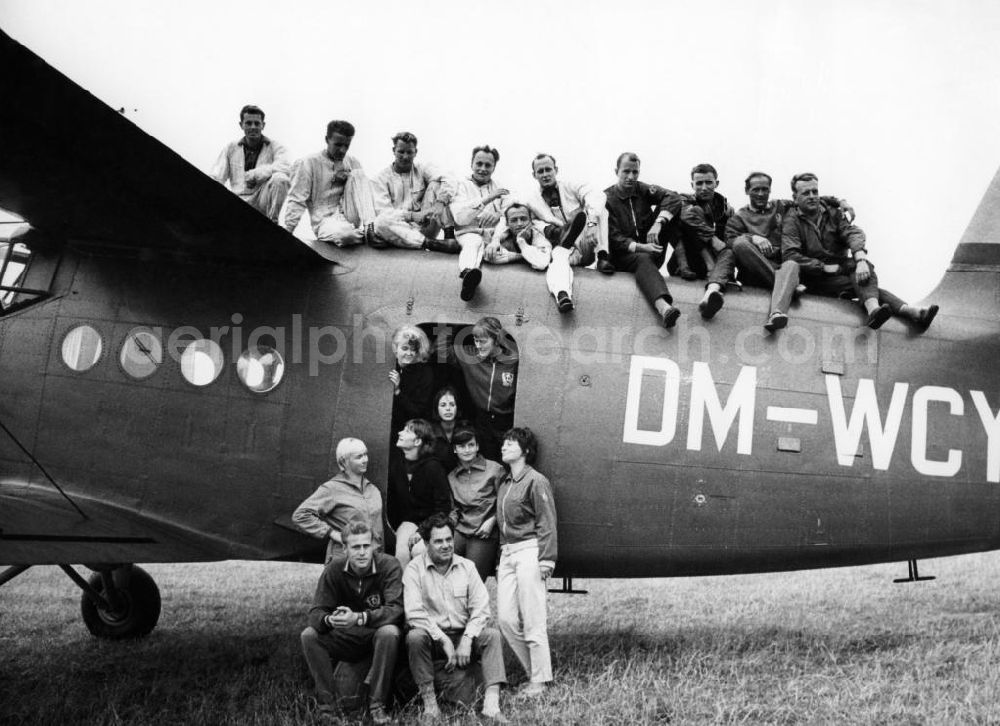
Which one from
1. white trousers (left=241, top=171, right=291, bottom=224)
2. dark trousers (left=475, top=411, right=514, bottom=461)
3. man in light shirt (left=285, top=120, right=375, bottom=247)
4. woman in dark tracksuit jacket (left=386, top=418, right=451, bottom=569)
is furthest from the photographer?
white trousers (left=241, top=171, right=291, bottom=224)

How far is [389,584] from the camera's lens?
549cm

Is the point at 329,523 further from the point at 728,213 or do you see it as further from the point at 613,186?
the point at 728,213

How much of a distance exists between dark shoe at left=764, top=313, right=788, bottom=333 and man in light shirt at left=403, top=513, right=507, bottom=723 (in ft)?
9.90

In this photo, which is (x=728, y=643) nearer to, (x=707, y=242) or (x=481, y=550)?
Answer: (x=481, y=550)

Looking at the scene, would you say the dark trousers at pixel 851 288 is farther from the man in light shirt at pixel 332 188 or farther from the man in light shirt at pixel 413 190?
the man in light shirt at pixel 332 188

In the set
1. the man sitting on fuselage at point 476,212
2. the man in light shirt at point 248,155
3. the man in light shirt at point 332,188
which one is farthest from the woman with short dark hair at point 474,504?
the man in light shirt at point 248,155

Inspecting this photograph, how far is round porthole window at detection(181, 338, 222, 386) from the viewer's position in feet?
21.6

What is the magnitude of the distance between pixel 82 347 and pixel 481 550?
147 inches

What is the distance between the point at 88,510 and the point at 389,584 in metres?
2.62

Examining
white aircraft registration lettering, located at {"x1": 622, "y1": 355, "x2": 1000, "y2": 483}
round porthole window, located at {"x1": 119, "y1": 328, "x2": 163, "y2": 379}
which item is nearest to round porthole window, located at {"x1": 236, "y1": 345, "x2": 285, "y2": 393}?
round porthole window, located at {"x1": 119, "y1": 328, "x2": 163, "y2": 379}

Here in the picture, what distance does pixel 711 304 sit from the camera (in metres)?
6.48

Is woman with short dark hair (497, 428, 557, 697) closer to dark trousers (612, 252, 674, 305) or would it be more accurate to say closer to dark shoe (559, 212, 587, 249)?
dark trousers (612, 252, 674, 305)

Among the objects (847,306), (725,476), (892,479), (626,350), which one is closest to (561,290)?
(626,350)

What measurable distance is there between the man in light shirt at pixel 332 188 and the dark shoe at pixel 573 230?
69.7 inches
